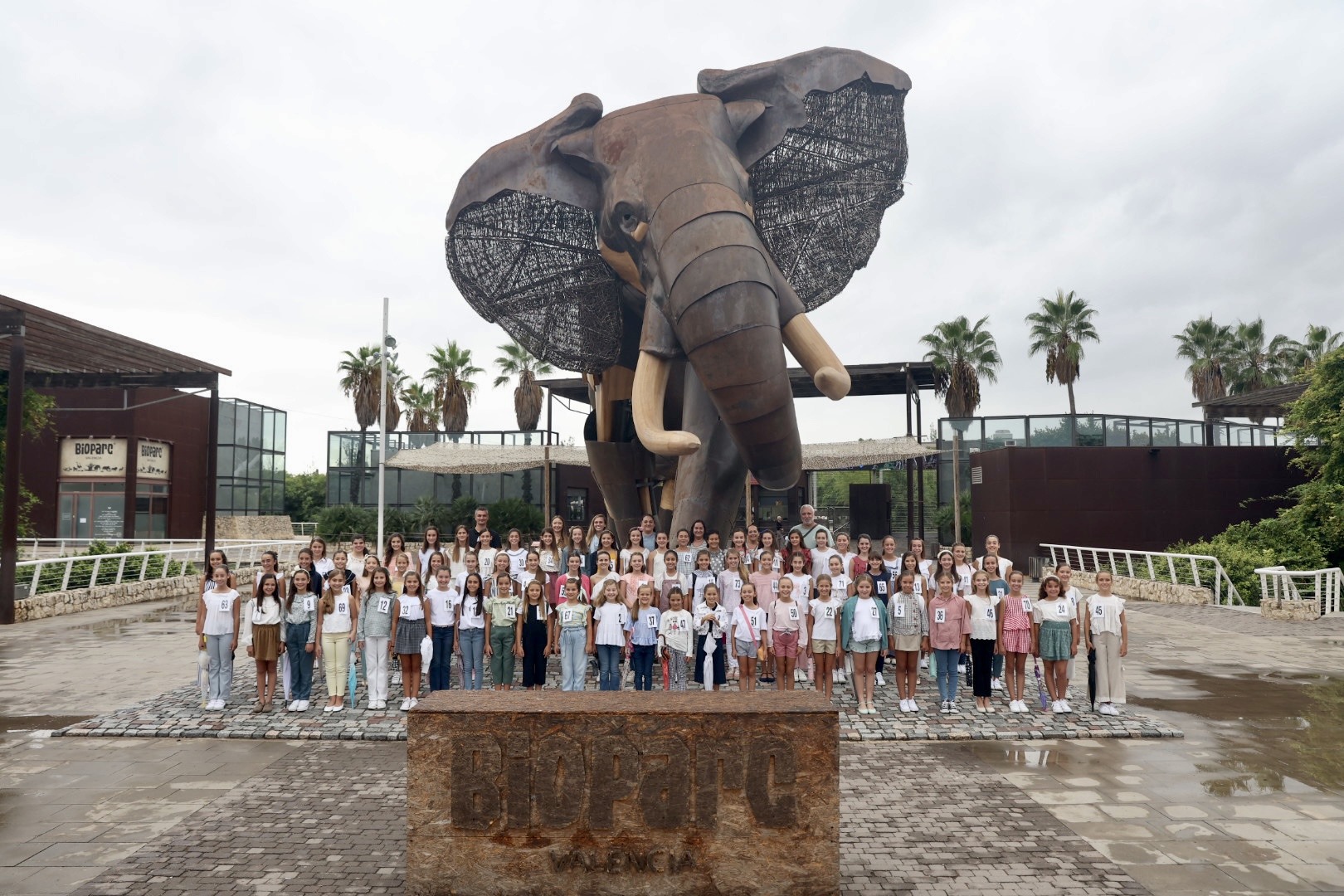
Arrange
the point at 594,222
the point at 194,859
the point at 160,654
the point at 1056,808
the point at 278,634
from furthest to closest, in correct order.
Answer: the point at 160,654 < the point at 594,222 < the point at 278,634 < the point at 1056,808 < the point at 194,859

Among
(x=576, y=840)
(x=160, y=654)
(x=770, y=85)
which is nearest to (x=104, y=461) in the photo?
(x=160, y=654)

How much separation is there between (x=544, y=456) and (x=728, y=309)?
18.6 metres

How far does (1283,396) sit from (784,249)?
19.4m

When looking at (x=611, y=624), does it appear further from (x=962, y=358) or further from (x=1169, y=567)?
(x=962, y=358)

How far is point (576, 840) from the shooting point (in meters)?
4.34

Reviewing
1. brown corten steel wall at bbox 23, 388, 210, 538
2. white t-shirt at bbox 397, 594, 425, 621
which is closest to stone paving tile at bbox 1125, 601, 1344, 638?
white t-shirt at bbox 397, 594, 425, 621

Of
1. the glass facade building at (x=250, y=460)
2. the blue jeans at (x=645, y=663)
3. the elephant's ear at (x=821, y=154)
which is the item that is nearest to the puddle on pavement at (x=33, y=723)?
the blue jeans at (x=645, y=663)

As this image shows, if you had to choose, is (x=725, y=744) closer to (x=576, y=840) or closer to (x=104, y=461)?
(x=576, y=840)

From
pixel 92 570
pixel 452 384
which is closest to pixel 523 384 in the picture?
pixel 452 384

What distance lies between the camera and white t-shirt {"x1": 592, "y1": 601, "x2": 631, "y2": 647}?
819cm

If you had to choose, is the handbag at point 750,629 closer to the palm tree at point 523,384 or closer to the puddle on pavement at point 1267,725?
the puddle on pavement at point 1267,725

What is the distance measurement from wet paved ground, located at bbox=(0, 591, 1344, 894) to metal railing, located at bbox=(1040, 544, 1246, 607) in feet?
29.9

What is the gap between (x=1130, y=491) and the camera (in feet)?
77.5

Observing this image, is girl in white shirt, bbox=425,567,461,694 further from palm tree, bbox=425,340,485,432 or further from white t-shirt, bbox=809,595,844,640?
palm tree, bbox=425,340,485,432
